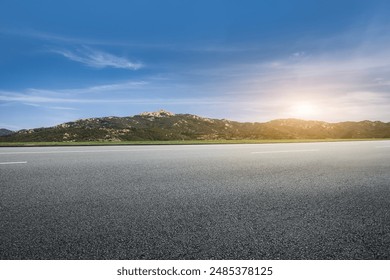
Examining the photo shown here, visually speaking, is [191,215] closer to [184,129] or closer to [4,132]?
[184,129]

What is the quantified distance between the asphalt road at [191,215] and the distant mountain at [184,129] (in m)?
122

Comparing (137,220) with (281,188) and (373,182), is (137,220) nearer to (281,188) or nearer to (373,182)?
(281,188)

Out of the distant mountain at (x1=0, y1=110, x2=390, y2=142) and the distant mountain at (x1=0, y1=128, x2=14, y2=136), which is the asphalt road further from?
the distant mountain at (x1=0, y1=128, x2=14, y2=136)

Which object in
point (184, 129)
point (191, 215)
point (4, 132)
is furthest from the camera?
point (4, 132)

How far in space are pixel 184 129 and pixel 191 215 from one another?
166882 millimetres

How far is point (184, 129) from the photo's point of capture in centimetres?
17025

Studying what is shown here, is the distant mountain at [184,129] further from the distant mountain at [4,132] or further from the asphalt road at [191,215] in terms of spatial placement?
the asphalt road at [191,215]

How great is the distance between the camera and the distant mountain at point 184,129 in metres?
132

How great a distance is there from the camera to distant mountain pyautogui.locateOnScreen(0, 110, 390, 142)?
13188 centimetres

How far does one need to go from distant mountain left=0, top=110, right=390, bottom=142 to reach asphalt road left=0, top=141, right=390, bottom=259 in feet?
401

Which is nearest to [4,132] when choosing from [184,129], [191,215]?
[184,129]

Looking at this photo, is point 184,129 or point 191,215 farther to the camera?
point 184,129

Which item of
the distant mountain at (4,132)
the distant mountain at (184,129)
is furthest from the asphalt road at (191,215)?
the distant mountain at (4,132)

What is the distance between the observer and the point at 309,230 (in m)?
3.13
